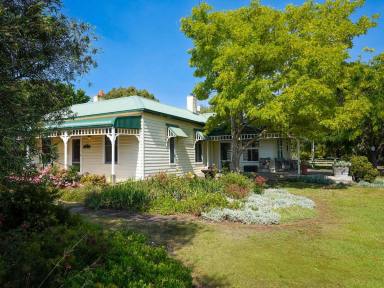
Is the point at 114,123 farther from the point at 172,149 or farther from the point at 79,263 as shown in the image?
the point at 79,263

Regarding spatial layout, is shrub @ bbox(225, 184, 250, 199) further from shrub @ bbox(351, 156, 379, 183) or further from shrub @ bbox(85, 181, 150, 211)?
shrub @ bbox(351, 156, 379, 183)

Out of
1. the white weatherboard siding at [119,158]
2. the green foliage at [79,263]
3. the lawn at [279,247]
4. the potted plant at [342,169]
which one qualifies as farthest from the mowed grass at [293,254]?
the potted plant at [342,169]

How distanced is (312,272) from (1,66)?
550 cm

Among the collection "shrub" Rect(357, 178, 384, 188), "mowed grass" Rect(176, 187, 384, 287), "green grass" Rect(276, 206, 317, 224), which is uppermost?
"shrub" Rect(357, 178, 384, 188)

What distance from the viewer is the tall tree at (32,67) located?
3531 millimetres

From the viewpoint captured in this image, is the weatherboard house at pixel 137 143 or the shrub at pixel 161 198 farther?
A: the weatherboard house at pixel 137 143

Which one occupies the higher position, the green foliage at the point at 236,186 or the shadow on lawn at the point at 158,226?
the green foliage at the point at 236,186

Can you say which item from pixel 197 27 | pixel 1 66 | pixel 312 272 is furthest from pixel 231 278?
pixel 197 27

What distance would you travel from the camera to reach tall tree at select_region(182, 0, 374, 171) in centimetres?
1338

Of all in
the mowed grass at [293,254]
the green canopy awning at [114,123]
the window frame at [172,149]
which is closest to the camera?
the mowed grass at [293,254]

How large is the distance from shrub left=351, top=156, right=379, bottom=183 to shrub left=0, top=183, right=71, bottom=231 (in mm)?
17743

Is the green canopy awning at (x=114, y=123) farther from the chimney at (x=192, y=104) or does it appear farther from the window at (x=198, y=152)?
the chimney at (x=192, y=104)

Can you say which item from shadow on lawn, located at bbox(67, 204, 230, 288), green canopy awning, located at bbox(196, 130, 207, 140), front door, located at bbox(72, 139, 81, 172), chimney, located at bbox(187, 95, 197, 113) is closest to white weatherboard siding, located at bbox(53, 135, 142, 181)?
front door, located at bbox(72, 139, 81, 172)

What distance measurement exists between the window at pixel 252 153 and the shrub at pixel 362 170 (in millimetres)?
7008
